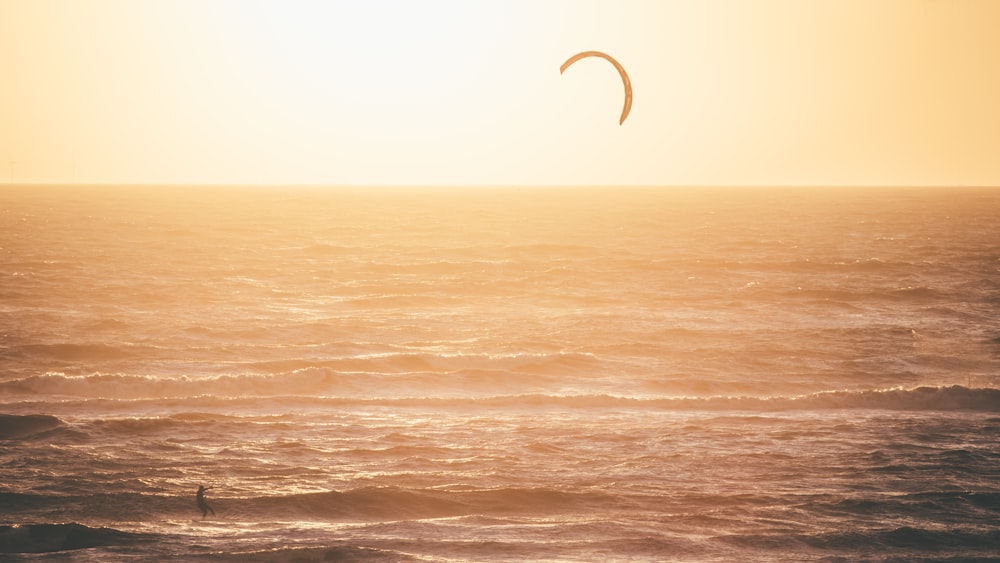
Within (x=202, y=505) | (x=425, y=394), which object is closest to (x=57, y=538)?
(x=202, y=505)

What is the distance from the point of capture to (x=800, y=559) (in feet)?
42.3

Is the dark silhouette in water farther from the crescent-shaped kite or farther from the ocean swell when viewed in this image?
the crescent-shaped kite

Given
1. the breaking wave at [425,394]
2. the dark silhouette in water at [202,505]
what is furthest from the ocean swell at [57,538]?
the breaking wave at [425,394]

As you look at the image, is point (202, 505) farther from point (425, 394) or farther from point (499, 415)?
point (425, 394)

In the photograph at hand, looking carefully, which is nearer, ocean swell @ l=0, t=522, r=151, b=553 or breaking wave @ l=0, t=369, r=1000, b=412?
ocean swell @ l=0, t=522, r=151, b=553

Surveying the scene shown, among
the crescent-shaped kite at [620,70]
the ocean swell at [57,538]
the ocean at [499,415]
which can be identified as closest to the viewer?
the ocean swell at [57,538]

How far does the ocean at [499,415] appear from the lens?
13930 mm

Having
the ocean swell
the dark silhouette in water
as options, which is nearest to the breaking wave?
the dark silhouette in water

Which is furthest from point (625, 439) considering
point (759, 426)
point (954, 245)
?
point (954, 245)

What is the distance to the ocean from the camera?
13.9 m

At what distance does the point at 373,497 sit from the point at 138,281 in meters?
37.7

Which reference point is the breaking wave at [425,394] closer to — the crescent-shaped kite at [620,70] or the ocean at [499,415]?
the ocean at [499,415]

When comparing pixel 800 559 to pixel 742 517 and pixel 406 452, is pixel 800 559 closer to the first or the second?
pixel 742 517

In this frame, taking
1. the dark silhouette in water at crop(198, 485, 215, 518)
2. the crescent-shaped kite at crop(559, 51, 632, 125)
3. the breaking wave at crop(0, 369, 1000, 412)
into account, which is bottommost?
the breaking wave at crop(0, 369, 1000, 412)
